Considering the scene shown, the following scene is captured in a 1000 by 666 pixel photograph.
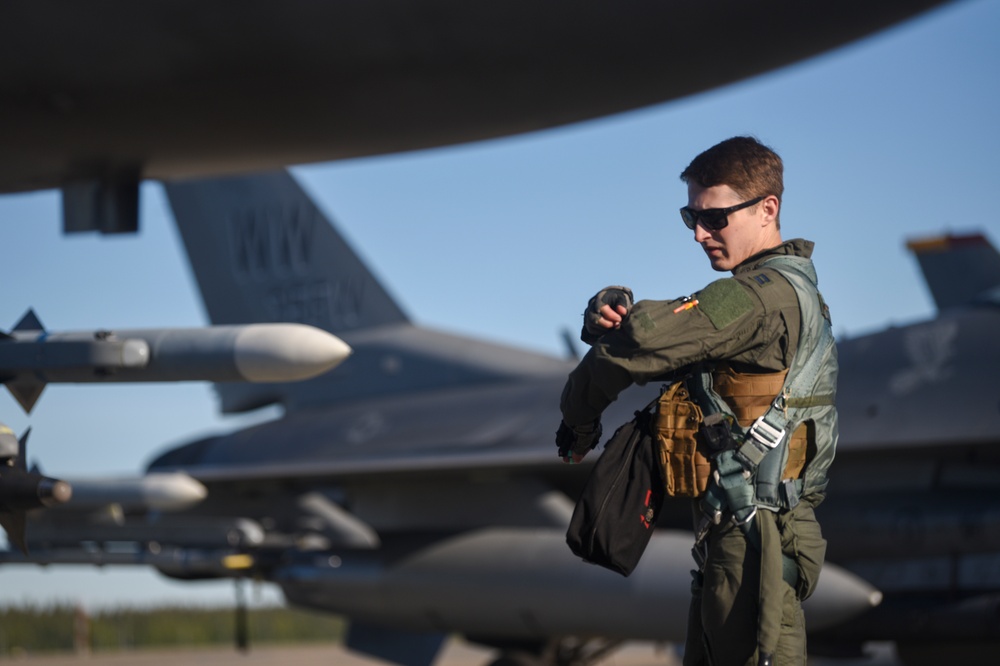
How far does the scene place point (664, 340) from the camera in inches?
90.6

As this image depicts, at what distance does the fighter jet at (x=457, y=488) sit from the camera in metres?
8.24

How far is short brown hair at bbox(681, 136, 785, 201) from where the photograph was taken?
A: 2.56 m

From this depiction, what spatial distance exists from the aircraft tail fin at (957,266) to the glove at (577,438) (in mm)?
7312

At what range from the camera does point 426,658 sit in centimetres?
1017

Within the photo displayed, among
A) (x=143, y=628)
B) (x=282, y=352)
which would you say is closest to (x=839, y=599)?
(x=282, y=352)

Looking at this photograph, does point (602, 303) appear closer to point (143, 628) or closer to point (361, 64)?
point (361, 64)

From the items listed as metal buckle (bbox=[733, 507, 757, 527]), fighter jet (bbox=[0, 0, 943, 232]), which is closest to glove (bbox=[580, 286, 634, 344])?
metal buckle (bbox=[733, 507, 757, 527])

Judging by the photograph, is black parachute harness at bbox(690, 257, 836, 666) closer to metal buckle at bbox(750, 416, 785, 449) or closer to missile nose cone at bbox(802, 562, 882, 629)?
metal buckle at bbox(750, 416, 785, 449)

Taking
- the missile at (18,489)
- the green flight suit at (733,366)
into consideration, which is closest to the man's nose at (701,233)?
the green flight suit at (733,366)

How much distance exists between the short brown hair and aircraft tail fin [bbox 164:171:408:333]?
30.6 ft

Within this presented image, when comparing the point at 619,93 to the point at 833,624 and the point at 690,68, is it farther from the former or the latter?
the point at 833,624

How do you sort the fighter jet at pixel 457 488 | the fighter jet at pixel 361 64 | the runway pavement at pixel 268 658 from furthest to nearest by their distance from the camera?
the runway pavement at pixel 268 658 < the fighter jet at pixel 457 488 < the fighter jet at pixel 361 64

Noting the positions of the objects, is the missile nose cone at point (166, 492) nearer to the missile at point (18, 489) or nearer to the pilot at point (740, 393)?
the missile at point (18, 489)

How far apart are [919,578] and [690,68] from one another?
595 cm
